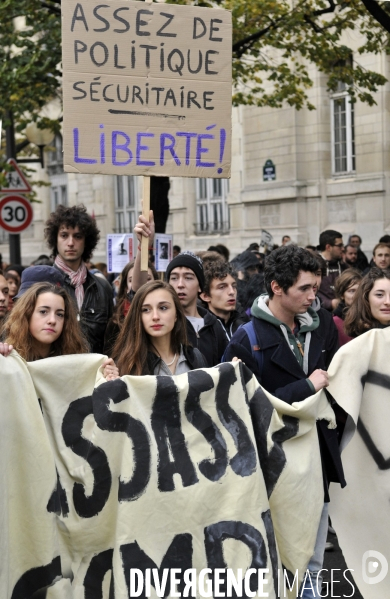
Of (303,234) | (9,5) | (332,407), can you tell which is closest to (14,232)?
(9,5)

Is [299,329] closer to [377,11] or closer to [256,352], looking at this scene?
[256,352]

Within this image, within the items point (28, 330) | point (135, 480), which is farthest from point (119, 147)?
point (135, 480)

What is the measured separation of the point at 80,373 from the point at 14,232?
37.6 feet

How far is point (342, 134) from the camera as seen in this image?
2067 centimetres

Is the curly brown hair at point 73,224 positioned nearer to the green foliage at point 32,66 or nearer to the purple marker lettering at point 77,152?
the purple marker lettering at point 77,152

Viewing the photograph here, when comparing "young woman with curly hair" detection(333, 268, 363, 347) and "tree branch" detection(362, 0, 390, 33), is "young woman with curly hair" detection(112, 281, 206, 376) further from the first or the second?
"tree branch" detection(362, 0, 390, 33)

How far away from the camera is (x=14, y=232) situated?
15539 millimetres

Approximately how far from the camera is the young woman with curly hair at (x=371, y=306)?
17.0 feet

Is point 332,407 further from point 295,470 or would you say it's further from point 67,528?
point 67,528

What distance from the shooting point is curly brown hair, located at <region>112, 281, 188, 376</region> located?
180 inches

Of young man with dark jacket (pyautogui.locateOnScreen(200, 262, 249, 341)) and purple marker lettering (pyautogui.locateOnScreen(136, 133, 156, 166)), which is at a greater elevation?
purple marker lettering (pyautogui.locateOnScreen(136, 133, 156, 166))

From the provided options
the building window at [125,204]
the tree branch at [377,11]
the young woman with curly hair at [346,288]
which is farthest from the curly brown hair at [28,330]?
the building window at [125,204]

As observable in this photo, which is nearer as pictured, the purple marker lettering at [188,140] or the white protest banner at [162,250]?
the purple marker lettering at [188,140]

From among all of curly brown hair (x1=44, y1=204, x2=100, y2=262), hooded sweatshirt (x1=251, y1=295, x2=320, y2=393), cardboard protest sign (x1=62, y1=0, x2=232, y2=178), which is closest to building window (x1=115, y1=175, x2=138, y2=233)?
curly brown hair (x1=44, y1=204, x2=100, y2=262)
